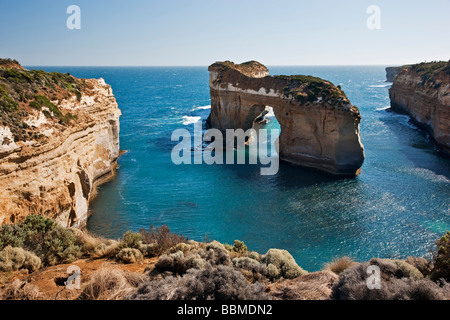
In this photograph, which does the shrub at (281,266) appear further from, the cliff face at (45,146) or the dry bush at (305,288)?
the cliff face at (45,146)

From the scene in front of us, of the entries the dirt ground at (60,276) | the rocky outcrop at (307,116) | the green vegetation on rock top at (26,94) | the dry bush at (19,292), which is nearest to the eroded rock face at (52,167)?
the green vegetation on rock top at (26,94)

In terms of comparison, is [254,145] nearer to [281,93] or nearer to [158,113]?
[281,93]

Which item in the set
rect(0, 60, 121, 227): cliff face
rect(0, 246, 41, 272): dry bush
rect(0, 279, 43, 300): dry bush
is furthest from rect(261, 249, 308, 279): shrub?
rect(0, 60, 121, 227): cliff face

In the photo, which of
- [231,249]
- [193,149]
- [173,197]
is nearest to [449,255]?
[231,249]

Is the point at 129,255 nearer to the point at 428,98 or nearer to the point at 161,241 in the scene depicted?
the point at 161,241

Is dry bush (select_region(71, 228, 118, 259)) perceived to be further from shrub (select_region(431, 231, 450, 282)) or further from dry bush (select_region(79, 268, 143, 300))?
shrub (select_region(431, 231, 450, 282))

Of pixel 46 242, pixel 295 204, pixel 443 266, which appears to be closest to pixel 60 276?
pixel 46 242

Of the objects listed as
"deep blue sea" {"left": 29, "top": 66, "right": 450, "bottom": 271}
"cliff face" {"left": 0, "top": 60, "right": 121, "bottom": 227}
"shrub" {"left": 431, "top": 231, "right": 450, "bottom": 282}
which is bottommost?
"deep blue sea" {"left": 29, "top": 66, "right": 450, "bottom": 271}

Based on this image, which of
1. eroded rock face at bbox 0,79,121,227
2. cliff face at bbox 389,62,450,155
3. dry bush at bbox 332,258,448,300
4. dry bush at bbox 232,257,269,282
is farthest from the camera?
cliff face at bbox 389,62,450,155
